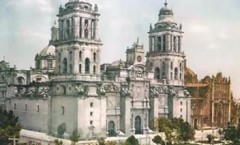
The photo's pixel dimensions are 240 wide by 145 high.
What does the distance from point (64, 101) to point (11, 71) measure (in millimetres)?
12627

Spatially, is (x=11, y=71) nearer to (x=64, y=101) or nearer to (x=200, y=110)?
(x=64, y=101)

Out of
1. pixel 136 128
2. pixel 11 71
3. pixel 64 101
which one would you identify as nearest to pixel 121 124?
pixel 136 128

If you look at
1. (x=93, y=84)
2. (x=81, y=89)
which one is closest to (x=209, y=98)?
(x=93, y=84)

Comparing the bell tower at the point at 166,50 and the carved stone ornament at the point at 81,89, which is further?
the bell tower at the point at 166,50

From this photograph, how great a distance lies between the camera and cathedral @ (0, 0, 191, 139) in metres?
44.2

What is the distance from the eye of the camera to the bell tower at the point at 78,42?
43938mm

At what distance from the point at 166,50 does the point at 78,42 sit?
15.0 m

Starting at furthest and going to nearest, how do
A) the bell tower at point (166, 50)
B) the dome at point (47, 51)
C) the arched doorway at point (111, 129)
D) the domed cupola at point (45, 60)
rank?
the dome at point (47, 51)
the domed cupola at point (45, 60)
the bell tower at point (166, 50)
the arched doorway at point (111, 129)

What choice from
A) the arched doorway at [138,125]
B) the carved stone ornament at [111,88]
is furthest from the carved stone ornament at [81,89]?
the arched doorway at [138,125]

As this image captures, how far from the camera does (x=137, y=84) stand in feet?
167

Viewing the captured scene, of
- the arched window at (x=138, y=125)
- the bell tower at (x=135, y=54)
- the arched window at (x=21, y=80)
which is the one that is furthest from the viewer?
the arched window at (x=21, y=80)

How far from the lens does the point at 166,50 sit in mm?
54719

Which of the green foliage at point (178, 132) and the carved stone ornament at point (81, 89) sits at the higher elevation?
the carved stone ornament at point (81, 89)

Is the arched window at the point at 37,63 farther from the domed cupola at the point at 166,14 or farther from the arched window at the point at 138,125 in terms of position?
the domed cupola at the point at 166,14
